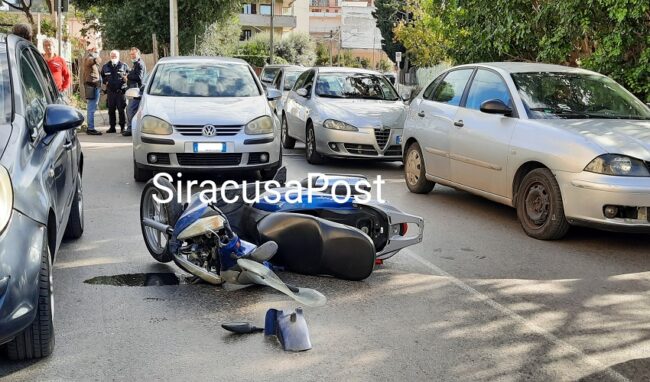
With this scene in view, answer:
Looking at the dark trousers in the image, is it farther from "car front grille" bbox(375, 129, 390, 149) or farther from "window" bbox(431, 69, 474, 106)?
"window" bbox(431, 69, 474, 106)

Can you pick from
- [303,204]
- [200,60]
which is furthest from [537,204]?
[200,60]

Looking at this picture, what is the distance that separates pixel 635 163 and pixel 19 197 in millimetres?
5046

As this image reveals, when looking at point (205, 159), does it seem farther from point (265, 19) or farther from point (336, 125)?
point (265, 19)

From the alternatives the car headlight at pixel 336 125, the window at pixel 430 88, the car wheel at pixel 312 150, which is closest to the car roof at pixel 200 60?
the car headlight at pixel 336 125

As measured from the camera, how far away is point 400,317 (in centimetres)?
491

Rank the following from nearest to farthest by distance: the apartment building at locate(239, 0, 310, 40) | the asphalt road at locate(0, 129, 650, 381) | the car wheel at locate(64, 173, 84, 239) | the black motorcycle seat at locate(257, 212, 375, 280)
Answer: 1. the asphalt road at locate(0, 129, 650, 381)
2. the black motorcycle seat at locate(257, 212, 375, 280)
3. the car wheel at locate(64, 173, 84, 239)
4. the apartment building at locate(239, 0, 310, 40)

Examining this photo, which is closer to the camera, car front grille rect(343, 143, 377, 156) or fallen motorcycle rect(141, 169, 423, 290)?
fallen motorcycle rect(141, 169, 423, 290)

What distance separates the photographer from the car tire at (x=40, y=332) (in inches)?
154

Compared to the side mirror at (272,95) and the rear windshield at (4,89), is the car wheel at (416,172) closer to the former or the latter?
the side mirror at (272,95)

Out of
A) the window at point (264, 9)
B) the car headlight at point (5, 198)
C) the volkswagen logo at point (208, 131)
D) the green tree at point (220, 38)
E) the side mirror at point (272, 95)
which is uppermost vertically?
the window at point (264, 9)

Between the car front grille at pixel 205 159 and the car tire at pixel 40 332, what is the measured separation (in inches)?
217

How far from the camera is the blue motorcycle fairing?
558 centimetres

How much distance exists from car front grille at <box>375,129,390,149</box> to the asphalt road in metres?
4.60

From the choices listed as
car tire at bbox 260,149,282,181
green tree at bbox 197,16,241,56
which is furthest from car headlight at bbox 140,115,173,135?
green tree at bbox 197,16,241,56
